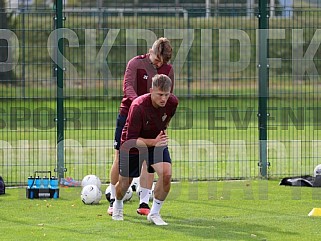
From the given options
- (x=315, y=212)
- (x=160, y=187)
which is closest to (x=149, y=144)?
(x=160, y=187)

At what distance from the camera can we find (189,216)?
33.5 feet

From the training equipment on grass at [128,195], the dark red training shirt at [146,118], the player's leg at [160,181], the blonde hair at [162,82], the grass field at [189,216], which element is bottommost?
the grass field at [189,216]

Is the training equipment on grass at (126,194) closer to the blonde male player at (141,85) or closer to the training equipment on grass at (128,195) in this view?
the training equipment on grass at (128,195)

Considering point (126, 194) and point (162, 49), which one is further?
point (126, 194)

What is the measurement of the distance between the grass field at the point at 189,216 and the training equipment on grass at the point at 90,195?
0.28ft

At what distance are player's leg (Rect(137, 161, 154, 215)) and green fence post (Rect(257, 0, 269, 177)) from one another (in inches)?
142

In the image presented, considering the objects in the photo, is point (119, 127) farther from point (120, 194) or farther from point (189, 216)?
point (189, 216)

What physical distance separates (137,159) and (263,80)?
464cm

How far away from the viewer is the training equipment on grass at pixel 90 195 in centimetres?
1107

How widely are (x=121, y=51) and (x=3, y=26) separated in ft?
6.88

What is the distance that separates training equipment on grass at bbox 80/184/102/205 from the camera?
36.3ft

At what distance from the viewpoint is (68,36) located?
528 inches

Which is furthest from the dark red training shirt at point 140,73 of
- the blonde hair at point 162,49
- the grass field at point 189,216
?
the grass field at point 189,216

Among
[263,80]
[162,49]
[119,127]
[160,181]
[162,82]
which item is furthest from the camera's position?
Answer: [263,80]
